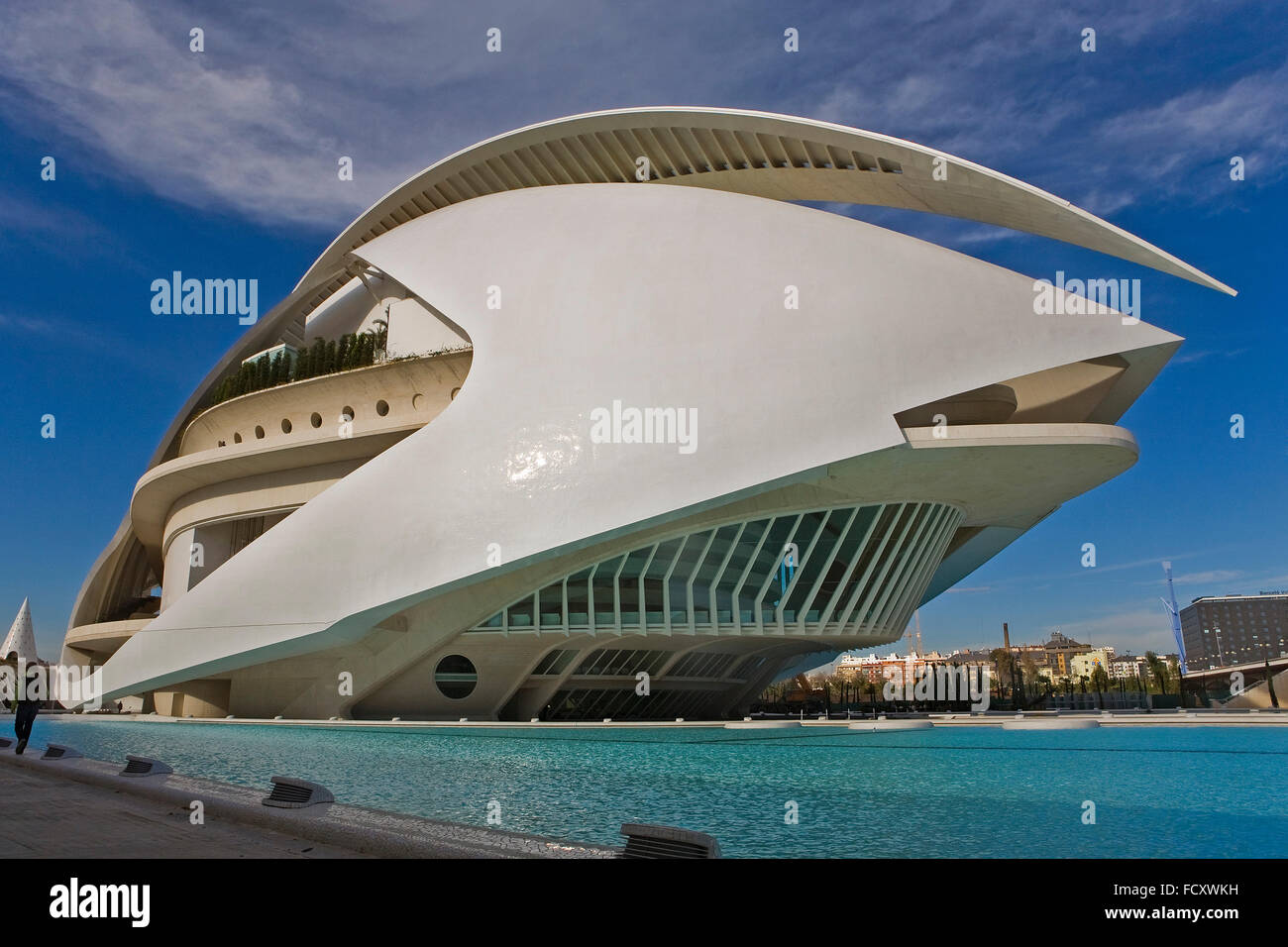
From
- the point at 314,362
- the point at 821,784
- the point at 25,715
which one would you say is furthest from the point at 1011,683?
the point at 25,715

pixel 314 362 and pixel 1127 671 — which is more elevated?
pixel 314 362

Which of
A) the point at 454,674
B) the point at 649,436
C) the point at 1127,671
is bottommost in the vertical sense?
the point at 1127,671

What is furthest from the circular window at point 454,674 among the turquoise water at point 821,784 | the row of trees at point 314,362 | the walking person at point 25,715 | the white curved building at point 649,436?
the walking person at point 25,715

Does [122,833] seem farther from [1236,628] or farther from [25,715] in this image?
[1236,628]

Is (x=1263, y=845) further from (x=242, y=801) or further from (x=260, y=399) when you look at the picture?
(x=260, y=399)

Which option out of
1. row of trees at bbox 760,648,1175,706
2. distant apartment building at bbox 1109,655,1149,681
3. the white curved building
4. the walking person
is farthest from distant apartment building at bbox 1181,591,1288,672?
the walking person

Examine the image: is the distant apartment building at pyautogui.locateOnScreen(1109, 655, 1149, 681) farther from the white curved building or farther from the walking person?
the walking person
